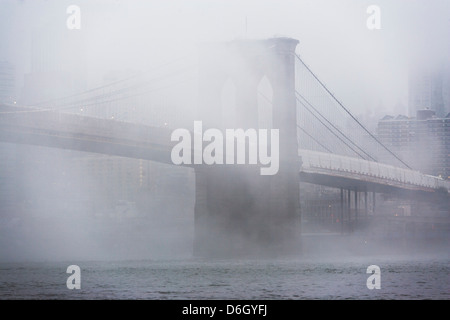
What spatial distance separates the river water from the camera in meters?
24.5

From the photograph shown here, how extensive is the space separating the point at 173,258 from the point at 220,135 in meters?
6.18

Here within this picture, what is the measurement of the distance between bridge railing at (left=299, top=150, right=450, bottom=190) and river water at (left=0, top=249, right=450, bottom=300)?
7.51m

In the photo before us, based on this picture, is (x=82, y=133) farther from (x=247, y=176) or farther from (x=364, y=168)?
(x=364, y=168)

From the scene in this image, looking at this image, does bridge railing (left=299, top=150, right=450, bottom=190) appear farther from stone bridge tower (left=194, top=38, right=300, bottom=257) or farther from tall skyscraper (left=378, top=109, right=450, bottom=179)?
tall skyscraper (left=378, top=109, right=450, bottom=179)

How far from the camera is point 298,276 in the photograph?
29.5 metres

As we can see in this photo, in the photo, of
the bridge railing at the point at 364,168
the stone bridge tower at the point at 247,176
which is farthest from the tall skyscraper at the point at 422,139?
the stone bridge tower at the point at 247,176

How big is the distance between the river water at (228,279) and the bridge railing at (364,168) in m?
7.51

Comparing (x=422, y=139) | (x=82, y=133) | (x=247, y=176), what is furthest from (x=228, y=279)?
(x=422, y=139)

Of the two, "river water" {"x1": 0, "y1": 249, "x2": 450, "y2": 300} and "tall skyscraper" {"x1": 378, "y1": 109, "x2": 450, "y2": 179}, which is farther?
"tall skyscraper" {"x1": 378, "y1": 109, "x2": 450, "y2": 179}

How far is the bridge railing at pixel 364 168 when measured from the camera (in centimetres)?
4428

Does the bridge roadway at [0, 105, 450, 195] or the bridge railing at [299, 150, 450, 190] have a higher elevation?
the bridge roadway at [0, 105, 450, 195]

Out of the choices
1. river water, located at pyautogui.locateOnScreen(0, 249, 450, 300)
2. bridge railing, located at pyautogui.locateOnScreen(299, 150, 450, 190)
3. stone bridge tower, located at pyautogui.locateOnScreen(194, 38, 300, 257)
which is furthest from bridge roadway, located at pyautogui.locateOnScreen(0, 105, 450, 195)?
bridge railing, located at pyautogui.locateOnScreen(299, 150, 450, 190)
